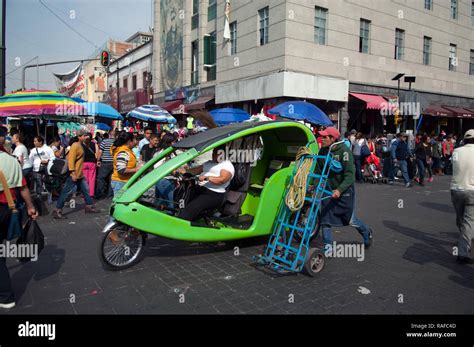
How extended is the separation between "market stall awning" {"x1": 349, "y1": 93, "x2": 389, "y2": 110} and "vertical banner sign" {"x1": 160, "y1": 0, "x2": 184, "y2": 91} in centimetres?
1187

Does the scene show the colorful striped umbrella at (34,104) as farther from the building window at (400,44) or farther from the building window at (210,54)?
the building window at (400,44)

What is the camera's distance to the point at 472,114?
23.6 meters

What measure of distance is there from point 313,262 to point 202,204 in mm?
1715

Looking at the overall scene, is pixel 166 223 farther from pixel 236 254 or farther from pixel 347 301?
pixel 347 301

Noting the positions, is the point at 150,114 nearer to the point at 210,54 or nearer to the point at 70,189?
the point at 70,189

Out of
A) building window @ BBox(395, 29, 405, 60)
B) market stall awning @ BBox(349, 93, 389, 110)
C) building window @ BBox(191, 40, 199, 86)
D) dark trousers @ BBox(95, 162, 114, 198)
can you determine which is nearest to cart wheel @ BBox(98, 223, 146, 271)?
dark trousers @ BBox(95, 162, 114, 198)

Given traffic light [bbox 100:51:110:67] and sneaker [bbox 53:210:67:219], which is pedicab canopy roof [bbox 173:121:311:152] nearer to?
sneaker [bbox 53:210:67:219]

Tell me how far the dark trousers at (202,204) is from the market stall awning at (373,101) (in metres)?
14.5

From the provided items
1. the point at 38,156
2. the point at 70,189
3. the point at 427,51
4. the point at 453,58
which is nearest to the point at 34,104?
the point at 38,156

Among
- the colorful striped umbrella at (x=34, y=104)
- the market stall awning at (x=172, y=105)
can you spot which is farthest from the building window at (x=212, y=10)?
the colorful striped umbrella at (x=34, y=104)

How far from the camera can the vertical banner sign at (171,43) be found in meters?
25.2

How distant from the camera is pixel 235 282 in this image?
15.4ft

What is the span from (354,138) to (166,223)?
10.6 metres
